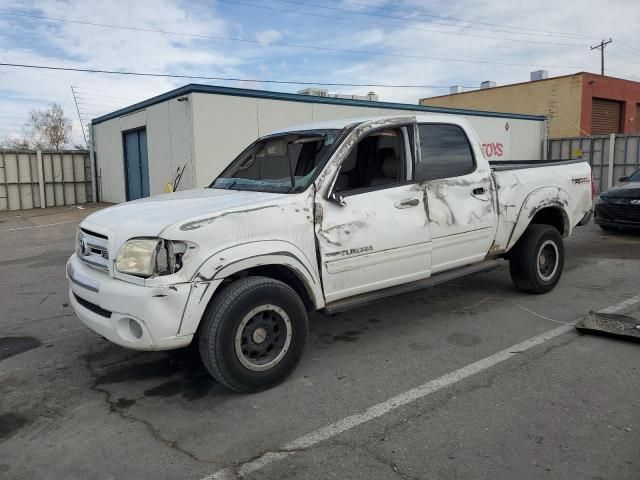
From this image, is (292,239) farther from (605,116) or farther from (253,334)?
(605,116)

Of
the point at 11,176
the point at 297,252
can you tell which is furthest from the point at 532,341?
the point at 11,176

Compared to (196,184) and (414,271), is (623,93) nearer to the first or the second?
(196,184)

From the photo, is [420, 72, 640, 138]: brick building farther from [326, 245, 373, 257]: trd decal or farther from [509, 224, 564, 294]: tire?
[326, 245, 373, 257]: trd decal

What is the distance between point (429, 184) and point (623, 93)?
31.0 m

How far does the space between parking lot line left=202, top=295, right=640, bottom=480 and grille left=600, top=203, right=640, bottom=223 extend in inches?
250

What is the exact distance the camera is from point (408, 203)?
448 centimetres

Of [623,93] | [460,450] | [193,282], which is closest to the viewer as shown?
[460,450]

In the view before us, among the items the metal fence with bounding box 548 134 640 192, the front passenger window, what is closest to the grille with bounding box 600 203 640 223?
the front passenger window

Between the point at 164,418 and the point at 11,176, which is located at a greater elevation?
the point at 11,176

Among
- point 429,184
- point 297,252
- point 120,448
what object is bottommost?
point 120,448

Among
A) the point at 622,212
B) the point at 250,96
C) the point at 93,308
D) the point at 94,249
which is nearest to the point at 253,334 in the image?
the point at 93,308

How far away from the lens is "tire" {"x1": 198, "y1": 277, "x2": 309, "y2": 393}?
11.3 ft

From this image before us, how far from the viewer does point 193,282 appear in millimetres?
3357

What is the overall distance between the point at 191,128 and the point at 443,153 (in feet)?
33.6
